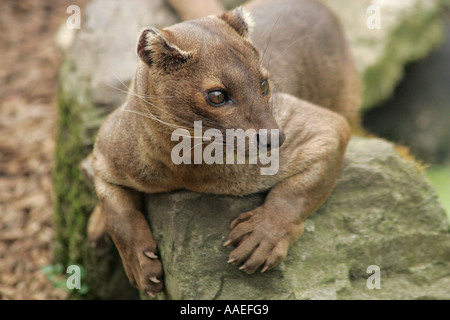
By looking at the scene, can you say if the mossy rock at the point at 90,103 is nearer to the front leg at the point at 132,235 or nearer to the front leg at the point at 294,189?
the front leg at the point at 132,235

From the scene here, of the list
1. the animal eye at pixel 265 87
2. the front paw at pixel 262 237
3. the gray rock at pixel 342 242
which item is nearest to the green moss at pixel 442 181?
the gray rock at pixel 342 242

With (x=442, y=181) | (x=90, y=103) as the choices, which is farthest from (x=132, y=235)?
(x=442, y=181)

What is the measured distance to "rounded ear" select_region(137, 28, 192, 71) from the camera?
349 centimetres

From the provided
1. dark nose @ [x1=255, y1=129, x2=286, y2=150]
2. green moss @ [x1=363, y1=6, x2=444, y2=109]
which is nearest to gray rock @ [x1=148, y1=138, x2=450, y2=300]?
dark nose @ [x1=255, y1=129, x2=286, y2=150]

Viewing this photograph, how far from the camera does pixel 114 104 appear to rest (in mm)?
5750

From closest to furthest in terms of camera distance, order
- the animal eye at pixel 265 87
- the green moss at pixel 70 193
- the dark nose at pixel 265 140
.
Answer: the dark nose at pixel 265 140, the animal eye at pixel 265 87, the green moss at pixel 70 193

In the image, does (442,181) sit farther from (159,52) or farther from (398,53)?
(159,52)

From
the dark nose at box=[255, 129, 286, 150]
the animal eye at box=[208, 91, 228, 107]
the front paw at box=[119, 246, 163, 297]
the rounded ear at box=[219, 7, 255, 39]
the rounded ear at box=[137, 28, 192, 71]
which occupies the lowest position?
the front paw at box=[119, 246, 163, 297]

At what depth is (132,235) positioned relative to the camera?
4.27 metres

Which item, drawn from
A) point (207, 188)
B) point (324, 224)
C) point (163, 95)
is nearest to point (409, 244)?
point (324, 224)

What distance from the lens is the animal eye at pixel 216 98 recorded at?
3.44 m

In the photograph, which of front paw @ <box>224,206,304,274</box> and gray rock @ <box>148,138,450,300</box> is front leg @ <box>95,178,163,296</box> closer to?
gray rock @ <box>148,138,450,300</box>

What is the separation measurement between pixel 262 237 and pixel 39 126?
5.22 m

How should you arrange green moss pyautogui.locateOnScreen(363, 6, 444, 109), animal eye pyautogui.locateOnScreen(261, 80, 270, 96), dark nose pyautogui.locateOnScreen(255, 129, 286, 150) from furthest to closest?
green moss pyautogui.locateOnScreen(363, 6, 444, 109) < animal eye pyautogui.locateOnScreen(261, 80, 270, 96) < dark nose pyautogui.locateOnScreen(255, 129, 286, 150)
